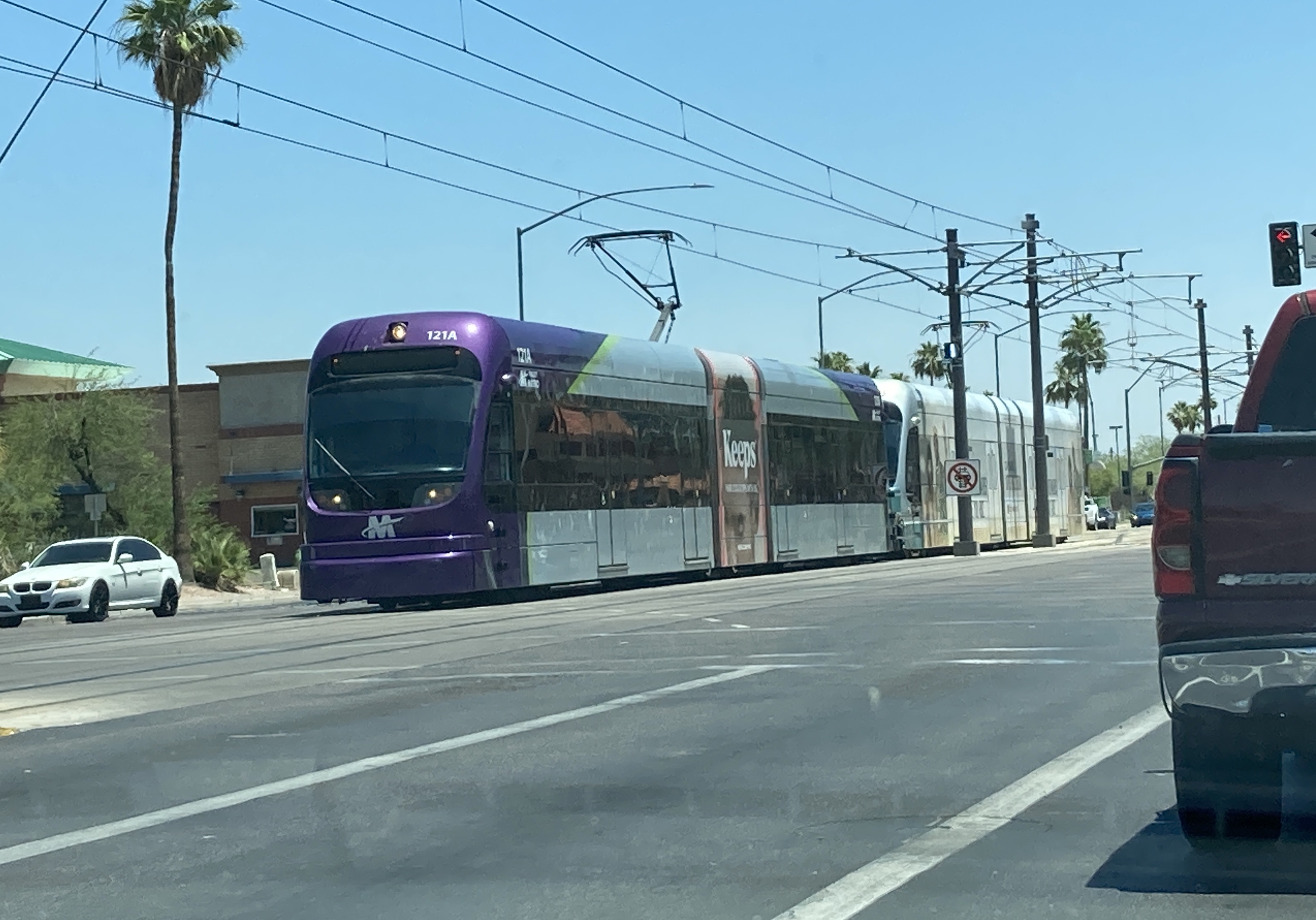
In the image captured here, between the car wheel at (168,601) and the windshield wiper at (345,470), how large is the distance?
837cm

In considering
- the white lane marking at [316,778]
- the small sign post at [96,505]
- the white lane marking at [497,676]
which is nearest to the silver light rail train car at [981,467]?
the small sign post at [96,505]

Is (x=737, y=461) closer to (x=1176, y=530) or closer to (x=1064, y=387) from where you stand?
(x=1176, y=530)

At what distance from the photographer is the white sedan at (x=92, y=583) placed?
29844 millimetres

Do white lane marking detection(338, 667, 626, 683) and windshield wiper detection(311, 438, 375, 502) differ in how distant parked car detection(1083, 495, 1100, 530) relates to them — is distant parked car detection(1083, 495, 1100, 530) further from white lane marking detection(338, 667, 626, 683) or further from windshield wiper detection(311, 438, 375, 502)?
white lane marking detection(338, 667, 626, 683)

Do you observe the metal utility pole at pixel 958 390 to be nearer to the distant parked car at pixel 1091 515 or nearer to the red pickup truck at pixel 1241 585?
the red pickup truck at pixel 1241 585

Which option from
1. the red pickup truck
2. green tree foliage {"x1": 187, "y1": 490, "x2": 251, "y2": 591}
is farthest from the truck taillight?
green tree foliage {"x1": 187, "y1": 490, "x2": 251, "y2": 591}

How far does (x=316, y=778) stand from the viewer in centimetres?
990

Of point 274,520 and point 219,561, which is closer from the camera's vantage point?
point 219,561

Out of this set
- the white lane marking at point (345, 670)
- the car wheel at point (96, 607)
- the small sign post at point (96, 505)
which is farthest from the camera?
the small sign post at point (96, 505)

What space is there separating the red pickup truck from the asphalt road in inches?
26.7

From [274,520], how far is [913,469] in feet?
88.9

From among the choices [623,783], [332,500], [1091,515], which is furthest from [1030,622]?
[1091,515]

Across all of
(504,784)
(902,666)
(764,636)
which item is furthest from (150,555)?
(504,784)

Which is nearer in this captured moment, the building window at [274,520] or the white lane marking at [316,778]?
the white lane marking at [316,778]
